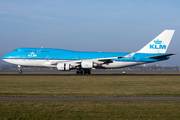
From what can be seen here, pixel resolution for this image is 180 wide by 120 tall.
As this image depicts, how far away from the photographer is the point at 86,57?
160ft

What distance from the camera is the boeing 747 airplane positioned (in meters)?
47.2

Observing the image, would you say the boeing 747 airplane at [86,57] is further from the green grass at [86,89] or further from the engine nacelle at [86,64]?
the green grass at [86,89]

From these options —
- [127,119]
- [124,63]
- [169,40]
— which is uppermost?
[169,40]

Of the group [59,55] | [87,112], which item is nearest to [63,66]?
[59,55]

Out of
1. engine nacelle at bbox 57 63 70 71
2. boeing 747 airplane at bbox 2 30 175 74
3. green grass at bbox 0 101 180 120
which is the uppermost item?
boeing 747 airplane at bbox 2 30 175 74

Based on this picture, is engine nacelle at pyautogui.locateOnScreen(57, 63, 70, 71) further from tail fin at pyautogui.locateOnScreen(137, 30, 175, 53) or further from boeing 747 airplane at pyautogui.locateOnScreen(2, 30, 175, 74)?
tail fin at pyautogui.locateOnScreen(137, 30, 175, 53)

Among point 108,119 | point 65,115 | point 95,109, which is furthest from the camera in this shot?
point 95,109

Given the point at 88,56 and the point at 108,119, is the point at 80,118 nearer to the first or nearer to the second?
the point at 108,119

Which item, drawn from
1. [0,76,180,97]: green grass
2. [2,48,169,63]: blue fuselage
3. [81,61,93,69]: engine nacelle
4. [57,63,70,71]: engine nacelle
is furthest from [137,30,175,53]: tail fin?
[0,76,180,97]: green grass

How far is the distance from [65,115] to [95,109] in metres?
1.97

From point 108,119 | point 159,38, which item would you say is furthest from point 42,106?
point 159,38

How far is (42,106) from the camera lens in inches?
520

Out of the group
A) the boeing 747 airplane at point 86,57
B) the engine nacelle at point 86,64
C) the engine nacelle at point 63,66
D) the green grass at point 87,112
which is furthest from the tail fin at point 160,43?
the green grass at point 87,112

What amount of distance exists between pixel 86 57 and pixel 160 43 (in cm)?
1567
